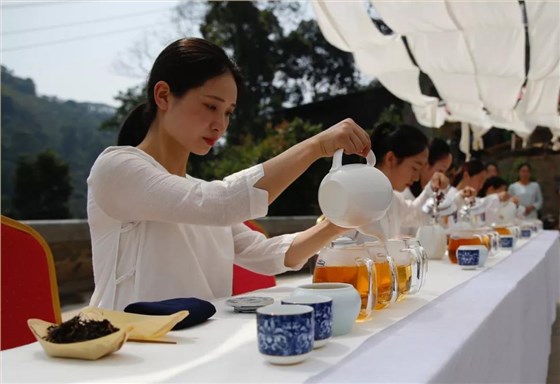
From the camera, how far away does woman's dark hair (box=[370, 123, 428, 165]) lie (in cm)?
248

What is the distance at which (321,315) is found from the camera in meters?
0.82

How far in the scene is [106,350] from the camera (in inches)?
30.8

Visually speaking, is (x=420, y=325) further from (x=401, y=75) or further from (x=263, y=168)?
(x=401, y=75)

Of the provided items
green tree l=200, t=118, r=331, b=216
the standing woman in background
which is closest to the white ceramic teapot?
the standing woman in background

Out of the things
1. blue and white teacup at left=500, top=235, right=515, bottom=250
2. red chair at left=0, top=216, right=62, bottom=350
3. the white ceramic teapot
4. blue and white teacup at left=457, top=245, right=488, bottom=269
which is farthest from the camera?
blue and white teacup at left=500, top=235, right=515, bottom=250

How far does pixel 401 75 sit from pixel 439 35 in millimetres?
1141

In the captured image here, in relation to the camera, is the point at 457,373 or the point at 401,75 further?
the point at 401,75

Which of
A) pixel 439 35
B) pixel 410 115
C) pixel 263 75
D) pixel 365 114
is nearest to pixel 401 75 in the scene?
pixel 439 35

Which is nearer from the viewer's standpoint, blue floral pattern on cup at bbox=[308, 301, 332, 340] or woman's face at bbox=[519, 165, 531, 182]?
blue floral pattern on cup at bbox=[308, 301, 332, 340]

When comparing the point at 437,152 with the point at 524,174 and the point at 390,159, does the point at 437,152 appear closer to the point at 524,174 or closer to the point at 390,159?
the point at 390,159

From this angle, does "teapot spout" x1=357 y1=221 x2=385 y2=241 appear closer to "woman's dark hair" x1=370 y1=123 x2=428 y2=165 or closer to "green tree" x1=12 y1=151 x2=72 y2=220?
"woman's dark hair" x1=370 y1=123 x2=428 y2=165

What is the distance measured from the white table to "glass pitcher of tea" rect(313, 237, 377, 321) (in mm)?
46

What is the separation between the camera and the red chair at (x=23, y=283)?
1331 mm

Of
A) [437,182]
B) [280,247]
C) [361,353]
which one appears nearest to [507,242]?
[437,182]
